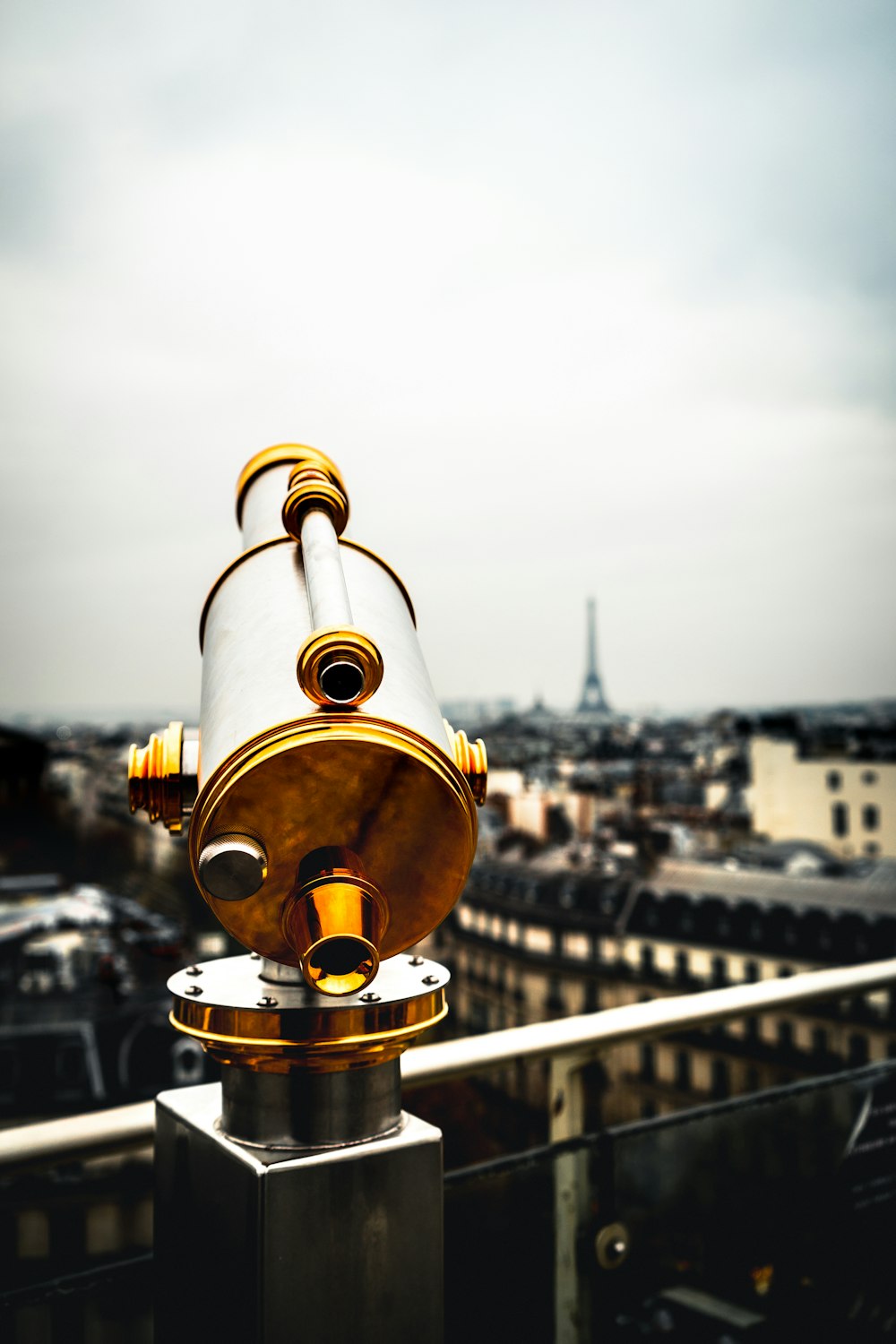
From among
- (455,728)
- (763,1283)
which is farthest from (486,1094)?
(455,728)

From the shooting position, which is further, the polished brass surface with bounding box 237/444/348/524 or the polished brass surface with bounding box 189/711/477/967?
the polished brass surface with bounding box 237/444/348/524

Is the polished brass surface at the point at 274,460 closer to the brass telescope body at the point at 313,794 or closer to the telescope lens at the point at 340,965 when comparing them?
the brass telescope body at the point at 313,794

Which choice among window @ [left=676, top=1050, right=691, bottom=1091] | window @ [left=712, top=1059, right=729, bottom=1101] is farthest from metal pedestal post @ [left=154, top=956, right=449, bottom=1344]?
window @ [left=676, top=1050, right=691, bottom=1091]

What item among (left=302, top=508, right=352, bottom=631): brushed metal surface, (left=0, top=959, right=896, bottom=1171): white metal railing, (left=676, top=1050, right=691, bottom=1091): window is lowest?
(left=676, top=1050, right=691, bottom=1091): window

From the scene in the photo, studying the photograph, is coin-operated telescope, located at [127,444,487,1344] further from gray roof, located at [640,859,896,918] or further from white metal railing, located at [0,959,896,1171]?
gray roof, located at [640,859,896,918]

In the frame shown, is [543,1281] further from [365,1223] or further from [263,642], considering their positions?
[263,642]

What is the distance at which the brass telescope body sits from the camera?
482mm

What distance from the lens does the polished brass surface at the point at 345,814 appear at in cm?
48

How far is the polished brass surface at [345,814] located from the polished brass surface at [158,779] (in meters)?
0.07

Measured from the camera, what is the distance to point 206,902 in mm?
505

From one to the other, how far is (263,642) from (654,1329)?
0.82 meters

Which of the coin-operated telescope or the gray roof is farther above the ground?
the coin-operated telescope

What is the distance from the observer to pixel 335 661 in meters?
0.48

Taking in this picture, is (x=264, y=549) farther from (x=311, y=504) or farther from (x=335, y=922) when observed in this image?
(x=335, y=922)
